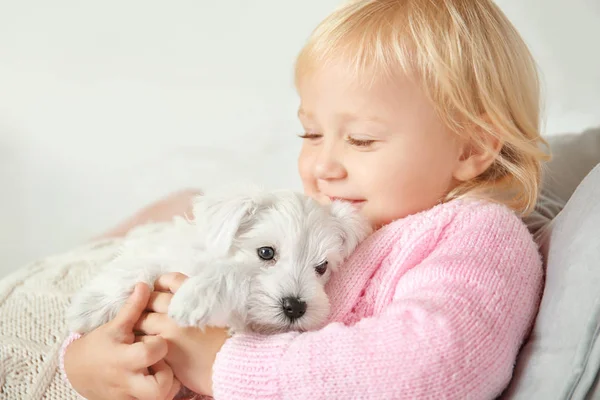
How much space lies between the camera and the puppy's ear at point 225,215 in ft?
3.70

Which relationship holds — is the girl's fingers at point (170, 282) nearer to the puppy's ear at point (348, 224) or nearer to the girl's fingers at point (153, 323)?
the girl's fingers at point (153, 323)

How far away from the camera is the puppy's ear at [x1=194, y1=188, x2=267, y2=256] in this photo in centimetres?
113

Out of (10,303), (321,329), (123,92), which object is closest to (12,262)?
(123,92)

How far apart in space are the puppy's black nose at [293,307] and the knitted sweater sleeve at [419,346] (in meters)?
0.04

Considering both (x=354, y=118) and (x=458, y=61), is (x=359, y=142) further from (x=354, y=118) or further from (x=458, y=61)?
(x=458, y=61)

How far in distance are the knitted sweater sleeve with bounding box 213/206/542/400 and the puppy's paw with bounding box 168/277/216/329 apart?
125 mm

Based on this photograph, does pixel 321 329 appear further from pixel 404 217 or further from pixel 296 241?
pixel 404 217

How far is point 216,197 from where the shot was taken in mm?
1177

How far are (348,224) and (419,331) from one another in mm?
311

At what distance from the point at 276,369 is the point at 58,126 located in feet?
6.85

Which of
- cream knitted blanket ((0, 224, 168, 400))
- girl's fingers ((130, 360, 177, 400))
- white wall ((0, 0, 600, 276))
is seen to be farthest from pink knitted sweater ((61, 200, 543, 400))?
white wall ((0, 0, 600, 276))

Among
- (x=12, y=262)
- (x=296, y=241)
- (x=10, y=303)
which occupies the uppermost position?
(x=296, y=241)

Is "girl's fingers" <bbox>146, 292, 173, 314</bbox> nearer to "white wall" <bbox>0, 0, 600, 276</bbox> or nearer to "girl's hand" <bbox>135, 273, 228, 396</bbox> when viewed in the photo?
"girl's hand" <bbox>135, 273, 228, 396</bbox>

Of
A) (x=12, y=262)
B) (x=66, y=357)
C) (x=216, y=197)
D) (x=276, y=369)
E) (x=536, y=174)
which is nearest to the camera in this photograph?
(x=276, y=369)
